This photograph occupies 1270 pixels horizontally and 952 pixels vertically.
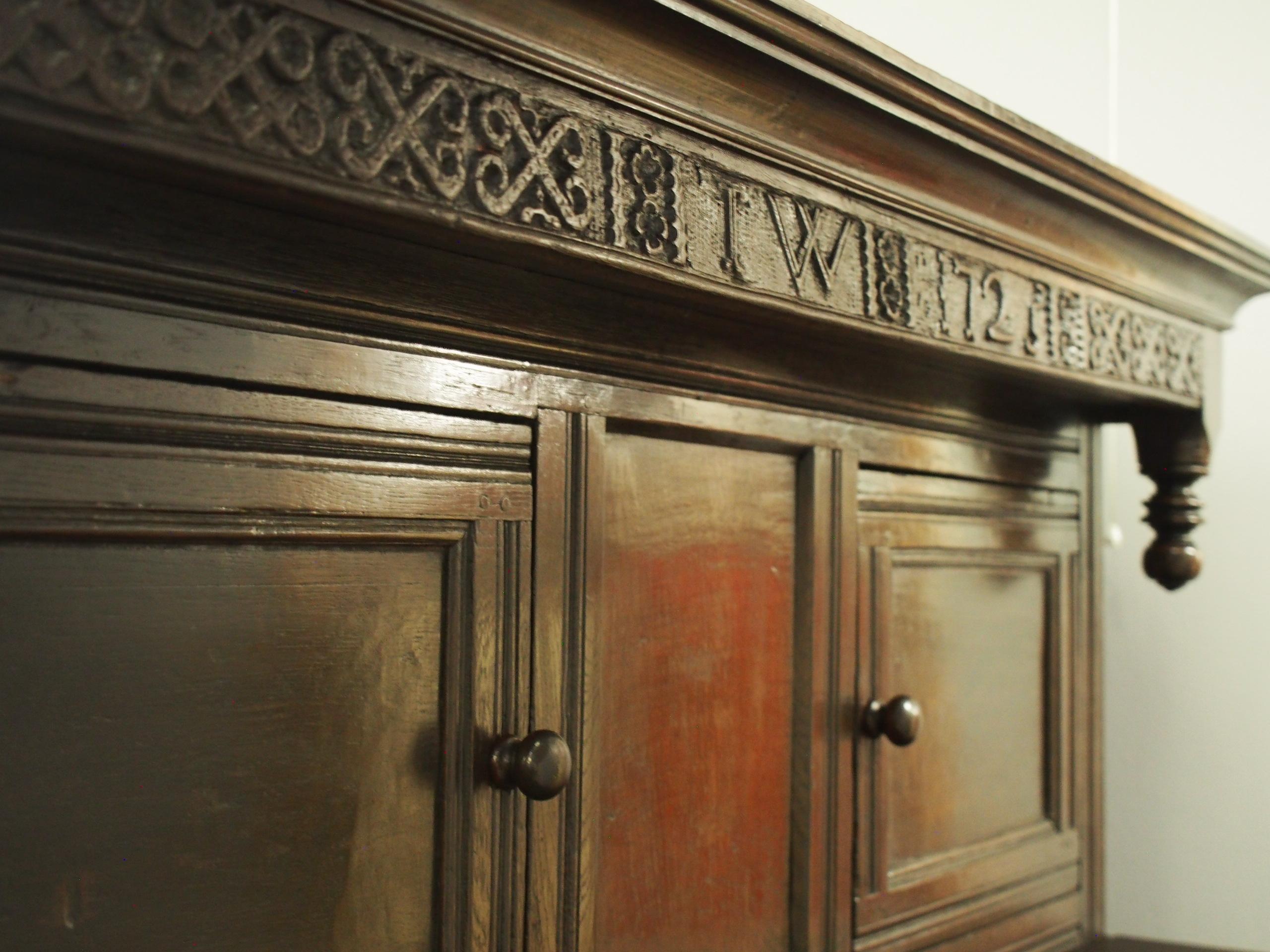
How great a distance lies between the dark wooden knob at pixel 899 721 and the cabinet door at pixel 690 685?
0.14ft

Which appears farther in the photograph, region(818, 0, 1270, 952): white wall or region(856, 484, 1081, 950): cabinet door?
region(818, 0, 1270, 952): white wall

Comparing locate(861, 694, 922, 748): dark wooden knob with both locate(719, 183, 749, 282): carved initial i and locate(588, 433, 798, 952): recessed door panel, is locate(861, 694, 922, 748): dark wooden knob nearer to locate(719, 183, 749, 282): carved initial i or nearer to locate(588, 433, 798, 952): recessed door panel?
locate(588, 433, 798, 952): recessed door panel

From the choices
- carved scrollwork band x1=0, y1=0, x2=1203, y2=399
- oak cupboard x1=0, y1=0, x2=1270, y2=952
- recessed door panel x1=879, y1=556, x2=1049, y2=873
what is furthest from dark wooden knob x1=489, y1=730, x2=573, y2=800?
recessed door panel x1=879, y1=556, x2=1049, y2=873

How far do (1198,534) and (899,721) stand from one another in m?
1.05

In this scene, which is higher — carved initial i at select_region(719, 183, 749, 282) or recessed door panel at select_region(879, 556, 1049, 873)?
carved initial i at select_region(719, 183, 749, 282)

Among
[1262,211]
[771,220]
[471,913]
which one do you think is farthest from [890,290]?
[1262,211]

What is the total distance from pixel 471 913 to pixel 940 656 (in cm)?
56

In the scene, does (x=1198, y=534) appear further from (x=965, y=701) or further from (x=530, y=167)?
(x=530, y=167)

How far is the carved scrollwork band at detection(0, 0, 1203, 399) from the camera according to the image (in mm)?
413

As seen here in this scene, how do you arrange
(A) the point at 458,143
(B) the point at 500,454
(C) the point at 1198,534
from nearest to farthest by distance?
(A) the point at 458,143 → (B) the point at 500,454 → (C) the point at 1198,534

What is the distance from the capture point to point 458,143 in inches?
20.5

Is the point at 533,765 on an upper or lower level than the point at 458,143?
lower

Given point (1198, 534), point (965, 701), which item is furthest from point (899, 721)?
point (1198, 534)

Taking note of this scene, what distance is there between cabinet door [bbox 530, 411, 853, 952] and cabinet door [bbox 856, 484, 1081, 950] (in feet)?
0.23
